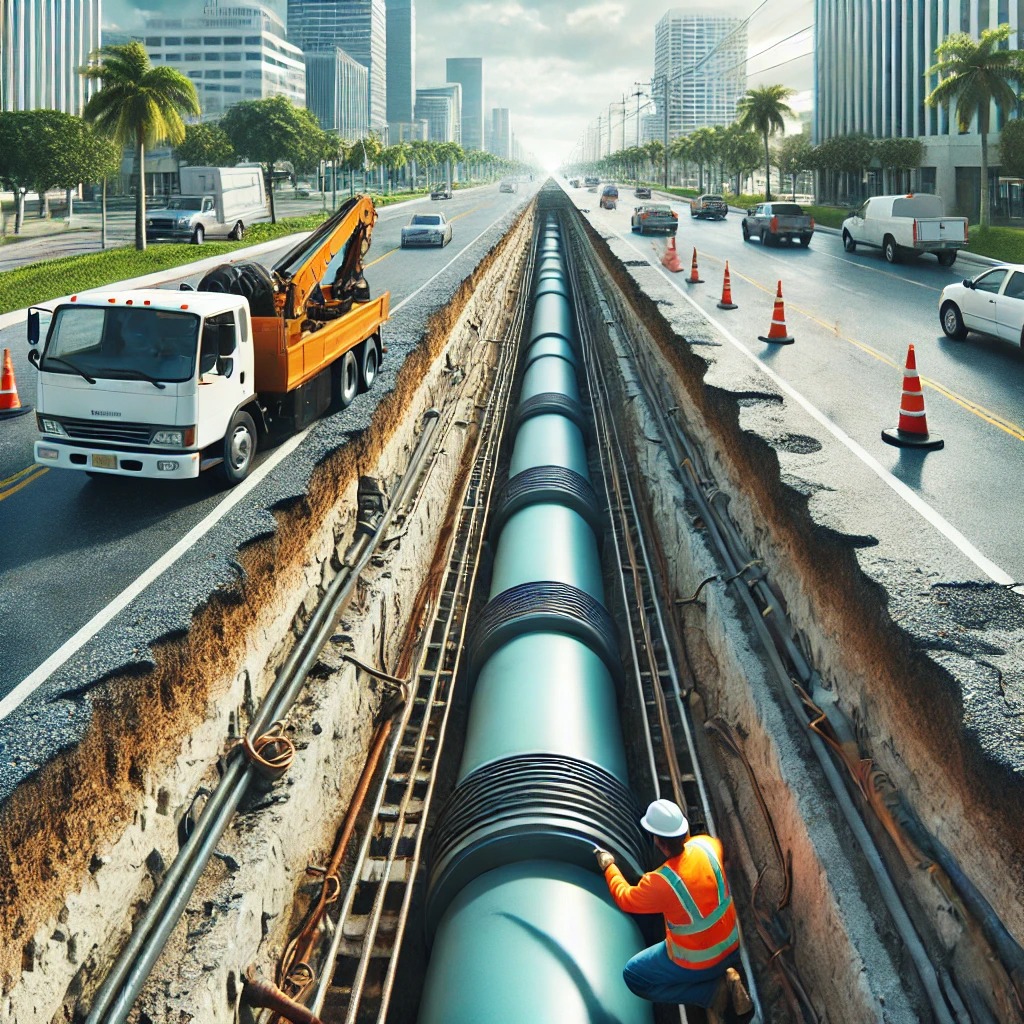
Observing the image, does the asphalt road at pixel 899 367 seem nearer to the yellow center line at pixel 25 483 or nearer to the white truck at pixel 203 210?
the yellow center line at pixel 25 483

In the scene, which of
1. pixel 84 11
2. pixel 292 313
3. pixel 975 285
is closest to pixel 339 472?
pixel 292 313

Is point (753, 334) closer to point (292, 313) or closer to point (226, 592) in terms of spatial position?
point (292, 313)

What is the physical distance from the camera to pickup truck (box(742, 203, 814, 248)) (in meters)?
39.4

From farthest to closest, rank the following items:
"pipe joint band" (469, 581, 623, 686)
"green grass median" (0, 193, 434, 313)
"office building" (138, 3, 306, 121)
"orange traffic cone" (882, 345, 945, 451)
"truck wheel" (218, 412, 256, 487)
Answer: "office building" (138, 3, 306, 121) < "green grass median" (0, 193, 434, 313) < "orange traffic cone" (882, 345, 945, 451) < "truck wheel" (218, 412, 256, 487) < "pipe joint band" (469, 581, 623, 686)

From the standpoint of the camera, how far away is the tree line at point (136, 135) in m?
34.4

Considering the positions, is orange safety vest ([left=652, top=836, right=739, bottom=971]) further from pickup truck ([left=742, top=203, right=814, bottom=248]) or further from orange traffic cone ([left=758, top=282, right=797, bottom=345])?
pickup truck ([left=742, top=203, right=814, bottom=248])

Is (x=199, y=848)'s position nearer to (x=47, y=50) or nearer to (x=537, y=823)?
(x=537, y=823)

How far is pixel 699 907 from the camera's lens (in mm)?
5301

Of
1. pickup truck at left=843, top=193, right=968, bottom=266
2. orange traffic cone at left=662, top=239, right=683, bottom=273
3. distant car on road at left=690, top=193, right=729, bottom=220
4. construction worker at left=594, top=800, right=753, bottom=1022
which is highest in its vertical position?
distant car on road at left=690, top=193, right=729, bottom=220

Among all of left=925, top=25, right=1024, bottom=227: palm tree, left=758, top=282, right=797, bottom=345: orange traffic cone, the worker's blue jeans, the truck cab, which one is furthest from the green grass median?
left=925, top=25, right=1024, bottom=227: palm tree

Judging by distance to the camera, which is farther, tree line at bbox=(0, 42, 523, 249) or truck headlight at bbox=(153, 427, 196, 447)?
tree line at bbox=(0, 42, 523, 249)

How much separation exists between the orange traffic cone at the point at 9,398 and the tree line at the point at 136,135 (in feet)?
77.9

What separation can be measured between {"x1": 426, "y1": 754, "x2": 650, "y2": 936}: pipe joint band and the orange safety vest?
1022mm

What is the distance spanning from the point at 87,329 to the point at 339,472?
3101 mm
